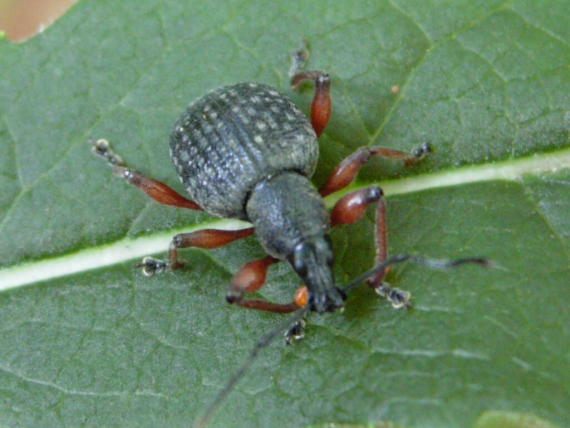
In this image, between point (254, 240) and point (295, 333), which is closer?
point (295, 333)

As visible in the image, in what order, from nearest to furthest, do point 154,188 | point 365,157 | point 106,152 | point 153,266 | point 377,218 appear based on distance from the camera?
1. point 377,218
2. point 365,157
3. point 153,266
4. point 154,188
5. point 106,152

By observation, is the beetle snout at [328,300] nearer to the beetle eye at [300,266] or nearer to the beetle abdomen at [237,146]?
the beetle eye at [300,266]

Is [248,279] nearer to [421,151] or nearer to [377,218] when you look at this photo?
[377,218]

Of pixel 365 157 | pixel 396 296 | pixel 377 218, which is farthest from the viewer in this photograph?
pixel 365 157

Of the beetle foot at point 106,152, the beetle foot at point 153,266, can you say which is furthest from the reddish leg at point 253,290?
the beetle foot at point 106,152

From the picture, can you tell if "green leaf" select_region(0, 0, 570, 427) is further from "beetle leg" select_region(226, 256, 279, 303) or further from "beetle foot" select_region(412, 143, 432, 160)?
"beetle leg" select_region(226, 256, 279, 303)

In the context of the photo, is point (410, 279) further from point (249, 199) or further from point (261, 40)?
point (261, 40)

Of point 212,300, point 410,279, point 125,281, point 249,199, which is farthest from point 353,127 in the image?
point 125,281

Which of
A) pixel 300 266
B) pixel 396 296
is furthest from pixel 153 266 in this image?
pixel 396 296
